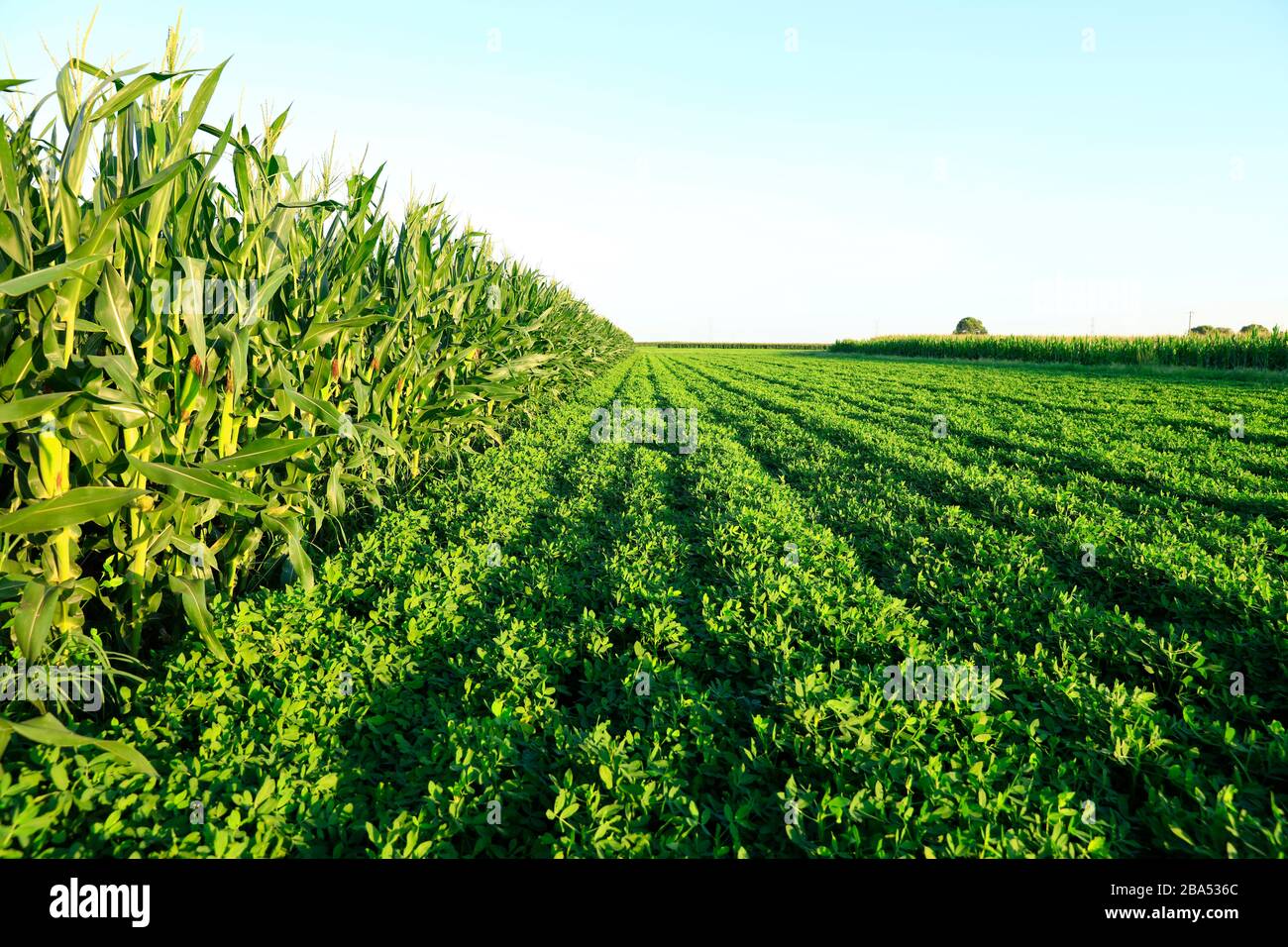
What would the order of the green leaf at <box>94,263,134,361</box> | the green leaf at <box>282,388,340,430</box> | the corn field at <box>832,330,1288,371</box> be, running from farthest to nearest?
the corn field at <box>832,330,1288,371</box> → the green leaf at <box>282,388,340,430</box> → the green leaf at <box>94,263,134,361</box>

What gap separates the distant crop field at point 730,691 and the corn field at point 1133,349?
23.3 meters

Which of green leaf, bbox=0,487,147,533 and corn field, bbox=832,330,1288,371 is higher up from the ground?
corn field, bbox=832,330,1288,371

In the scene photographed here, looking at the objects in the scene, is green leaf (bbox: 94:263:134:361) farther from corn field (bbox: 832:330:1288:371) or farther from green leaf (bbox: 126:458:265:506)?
corn field (bbox: 832:330:1288:371)

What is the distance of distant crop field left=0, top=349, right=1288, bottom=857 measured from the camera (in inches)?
91.4

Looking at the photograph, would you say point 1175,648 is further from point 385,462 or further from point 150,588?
point 385,462

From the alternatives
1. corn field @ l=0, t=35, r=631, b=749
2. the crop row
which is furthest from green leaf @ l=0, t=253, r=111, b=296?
the crop row

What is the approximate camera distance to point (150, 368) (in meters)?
2.94

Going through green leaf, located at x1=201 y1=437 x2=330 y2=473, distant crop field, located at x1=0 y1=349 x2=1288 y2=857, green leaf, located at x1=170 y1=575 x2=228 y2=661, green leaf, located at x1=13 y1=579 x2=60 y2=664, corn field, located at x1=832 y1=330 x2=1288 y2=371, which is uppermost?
corn field, located at x1=832 y1=330 x2=1288 y2=371

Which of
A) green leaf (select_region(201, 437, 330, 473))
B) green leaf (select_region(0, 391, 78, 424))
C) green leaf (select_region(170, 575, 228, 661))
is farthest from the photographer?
green leaf (select_region(201, 437, 330, 473))

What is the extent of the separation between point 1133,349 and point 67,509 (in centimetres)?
3557

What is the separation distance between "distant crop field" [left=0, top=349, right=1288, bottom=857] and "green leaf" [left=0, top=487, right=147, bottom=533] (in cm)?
87

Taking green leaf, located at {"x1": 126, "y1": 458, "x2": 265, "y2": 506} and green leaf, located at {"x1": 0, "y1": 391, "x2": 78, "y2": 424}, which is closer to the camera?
green leaf, located at {"x1": 0, "y1": 391, "x2": 78, "y2": 424}

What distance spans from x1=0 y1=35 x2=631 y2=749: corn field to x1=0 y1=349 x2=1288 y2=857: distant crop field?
46 centimetres
